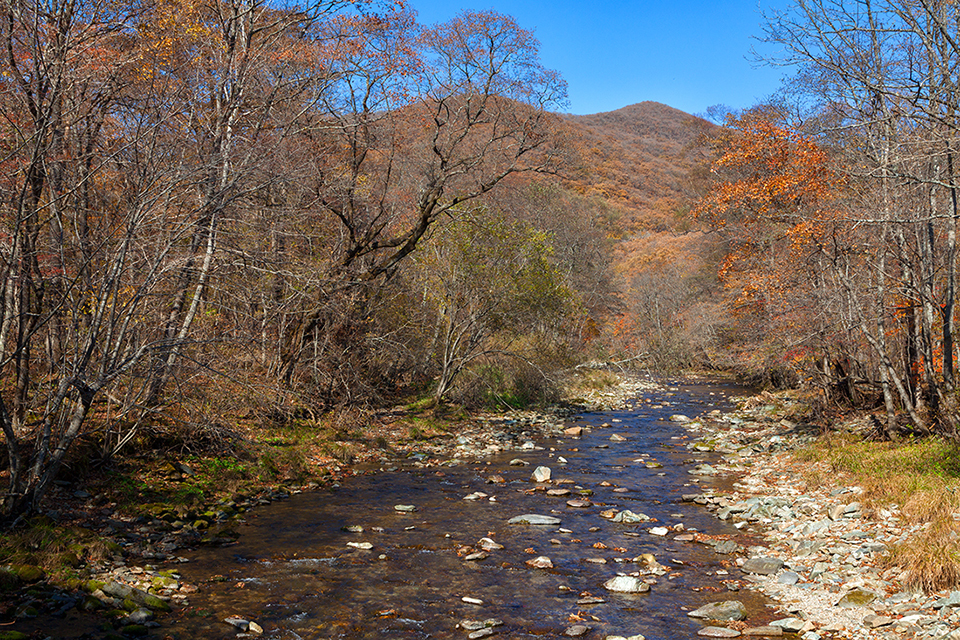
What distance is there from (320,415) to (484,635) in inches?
377

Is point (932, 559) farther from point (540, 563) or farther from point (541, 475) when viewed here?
point (541, 475)

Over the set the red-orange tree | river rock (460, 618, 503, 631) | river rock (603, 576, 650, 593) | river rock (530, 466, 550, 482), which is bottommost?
river rock (530, 466, 550, 482)

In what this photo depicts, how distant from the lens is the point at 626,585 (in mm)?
6910

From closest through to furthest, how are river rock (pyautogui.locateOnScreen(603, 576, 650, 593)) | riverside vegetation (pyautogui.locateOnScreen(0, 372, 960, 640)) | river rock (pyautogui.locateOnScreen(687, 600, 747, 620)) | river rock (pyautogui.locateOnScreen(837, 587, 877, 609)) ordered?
riverside vegetation (pyautogui.locateOnScreen(0, 372, 960, 640)) → river rock (pyautogui.locateOnScreen(837, 587, 877, 609)) → river rock (pyautogui.locateOnScreen(687, 600, 747, 620)) → river rock (pyautogui.locateOnScreen(603, 576, 650, 593))

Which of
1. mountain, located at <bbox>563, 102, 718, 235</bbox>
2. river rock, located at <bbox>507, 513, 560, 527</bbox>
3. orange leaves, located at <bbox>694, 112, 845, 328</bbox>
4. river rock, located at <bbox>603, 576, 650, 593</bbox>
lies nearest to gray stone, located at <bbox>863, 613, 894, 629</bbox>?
river rock, located at <bbox>603, 576, 650, 593</bbox>

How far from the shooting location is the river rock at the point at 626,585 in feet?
22.5

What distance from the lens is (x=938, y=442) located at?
33.7 ft

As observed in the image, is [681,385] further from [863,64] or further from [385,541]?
[385,541]

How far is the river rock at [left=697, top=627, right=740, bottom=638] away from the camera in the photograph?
18.8 feet

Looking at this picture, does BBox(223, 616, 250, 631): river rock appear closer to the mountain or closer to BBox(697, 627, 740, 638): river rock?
BBox(697, 627, 740, 638): river rock

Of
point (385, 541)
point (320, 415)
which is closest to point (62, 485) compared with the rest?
point (385, 541)

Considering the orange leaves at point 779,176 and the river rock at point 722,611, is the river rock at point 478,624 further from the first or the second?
the orange leaves at point 779,176

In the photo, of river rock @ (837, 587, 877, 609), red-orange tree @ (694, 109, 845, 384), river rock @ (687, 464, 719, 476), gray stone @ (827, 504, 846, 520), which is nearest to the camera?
river rock @ (837, 587, 877, 609)

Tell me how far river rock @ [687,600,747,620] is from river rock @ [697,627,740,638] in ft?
0.87
